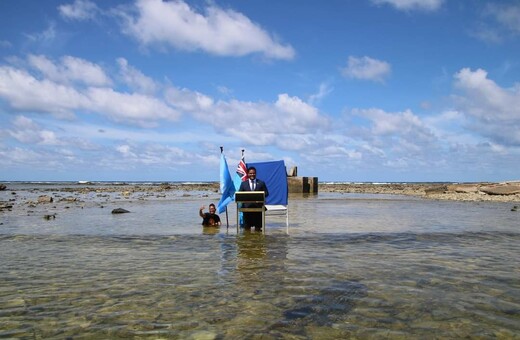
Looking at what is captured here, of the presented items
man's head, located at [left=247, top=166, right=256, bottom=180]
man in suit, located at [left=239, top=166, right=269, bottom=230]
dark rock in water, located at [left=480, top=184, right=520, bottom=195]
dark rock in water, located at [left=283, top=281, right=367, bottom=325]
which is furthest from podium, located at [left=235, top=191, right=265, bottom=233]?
dark rock in water, located at [left=480, top=184, right=520, bottom=195]

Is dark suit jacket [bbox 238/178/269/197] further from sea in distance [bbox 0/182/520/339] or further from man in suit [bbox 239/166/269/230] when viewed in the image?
sea in distance [bbox 0/182/520/339]

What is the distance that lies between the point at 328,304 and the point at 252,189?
925 cm

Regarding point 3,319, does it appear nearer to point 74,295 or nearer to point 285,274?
point 74,295

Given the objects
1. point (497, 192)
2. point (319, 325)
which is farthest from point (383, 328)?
point (497, 192)

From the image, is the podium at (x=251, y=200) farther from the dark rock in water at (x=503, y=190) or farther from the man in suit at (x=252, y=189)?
the dark rock in water at (x=503, y=190)

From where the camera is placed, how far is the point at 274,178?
1753 centimetres

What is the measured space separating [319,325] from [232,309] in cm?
144

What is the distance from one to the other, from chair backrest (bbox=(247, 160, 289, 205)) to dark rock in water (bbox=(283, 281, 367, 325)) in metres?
9.51

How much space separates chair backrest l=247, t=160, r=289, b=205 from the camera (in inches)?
685

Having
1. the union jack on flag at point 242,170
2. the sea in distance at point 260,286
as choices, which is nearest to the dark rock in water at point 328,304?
the sea in distance at point 260,286

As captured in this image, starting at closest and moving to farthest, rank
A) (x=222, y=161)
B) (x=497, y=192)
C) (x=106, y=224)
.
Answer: (x=222, y=161), (x=106, y=224), (x=497, y=192)

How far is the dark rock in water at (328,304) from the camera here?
608cm

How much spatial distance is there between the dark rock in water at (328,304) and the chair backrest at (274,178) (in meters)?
9.51

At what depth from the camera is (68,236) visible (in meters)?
14.8
